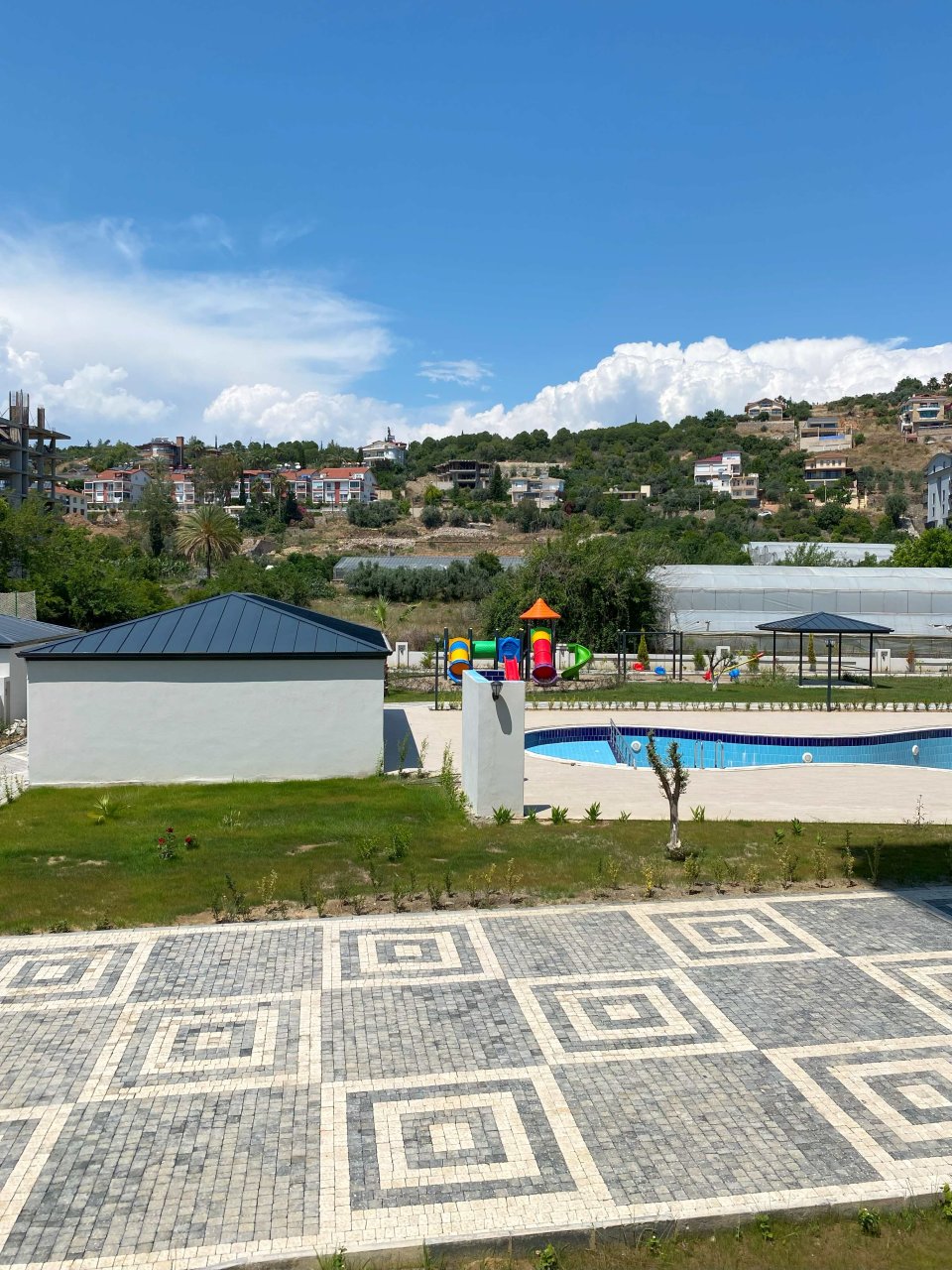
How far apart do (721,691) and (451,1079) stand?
23014 mm

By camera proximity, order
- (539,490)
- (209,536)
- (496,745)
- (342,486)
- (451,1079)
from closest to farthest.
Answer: (451,1079) < (496,745) < (209,536) < (539,490) < (342,486)

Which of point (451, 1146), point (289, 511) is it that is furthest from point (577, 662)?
point (289, 511)

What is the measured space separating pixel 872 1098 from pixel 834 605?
3708 centimetres

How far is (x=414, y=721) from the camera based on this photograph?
23047 millimetres

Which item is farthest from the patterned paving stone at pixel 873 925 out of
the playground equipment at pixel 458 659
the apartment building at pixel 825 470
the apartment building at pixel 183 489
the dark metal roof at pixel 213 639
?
the apartment building at pixel 183 489

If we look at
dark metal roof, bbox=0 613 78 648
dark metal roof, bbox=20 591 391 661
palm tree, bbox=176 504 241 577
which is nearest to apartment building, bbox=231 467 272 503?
palm tree, bbox=176 504 241 577

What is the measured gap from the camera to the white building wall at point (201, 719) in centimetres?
1655

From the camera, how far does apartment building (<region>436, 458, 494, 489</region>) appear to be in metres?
123

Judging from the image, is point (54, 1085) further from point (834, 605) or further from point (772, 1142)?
point (834, 605)

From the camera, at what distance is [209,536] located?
57625mm

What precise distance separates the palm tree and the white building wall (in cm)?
4240

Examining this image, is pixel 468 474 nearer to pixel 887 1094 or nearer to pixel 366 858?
pixel 366 858

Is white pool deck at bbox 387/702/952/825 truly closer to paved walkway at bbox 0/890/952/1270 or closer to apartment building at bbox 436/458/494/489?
paved walkway at bbox 0/890/952/1270

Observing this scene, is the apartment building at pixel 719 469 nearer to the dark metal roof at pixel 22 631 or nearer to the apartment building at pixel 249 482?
the apartment building at pixel 249 482
